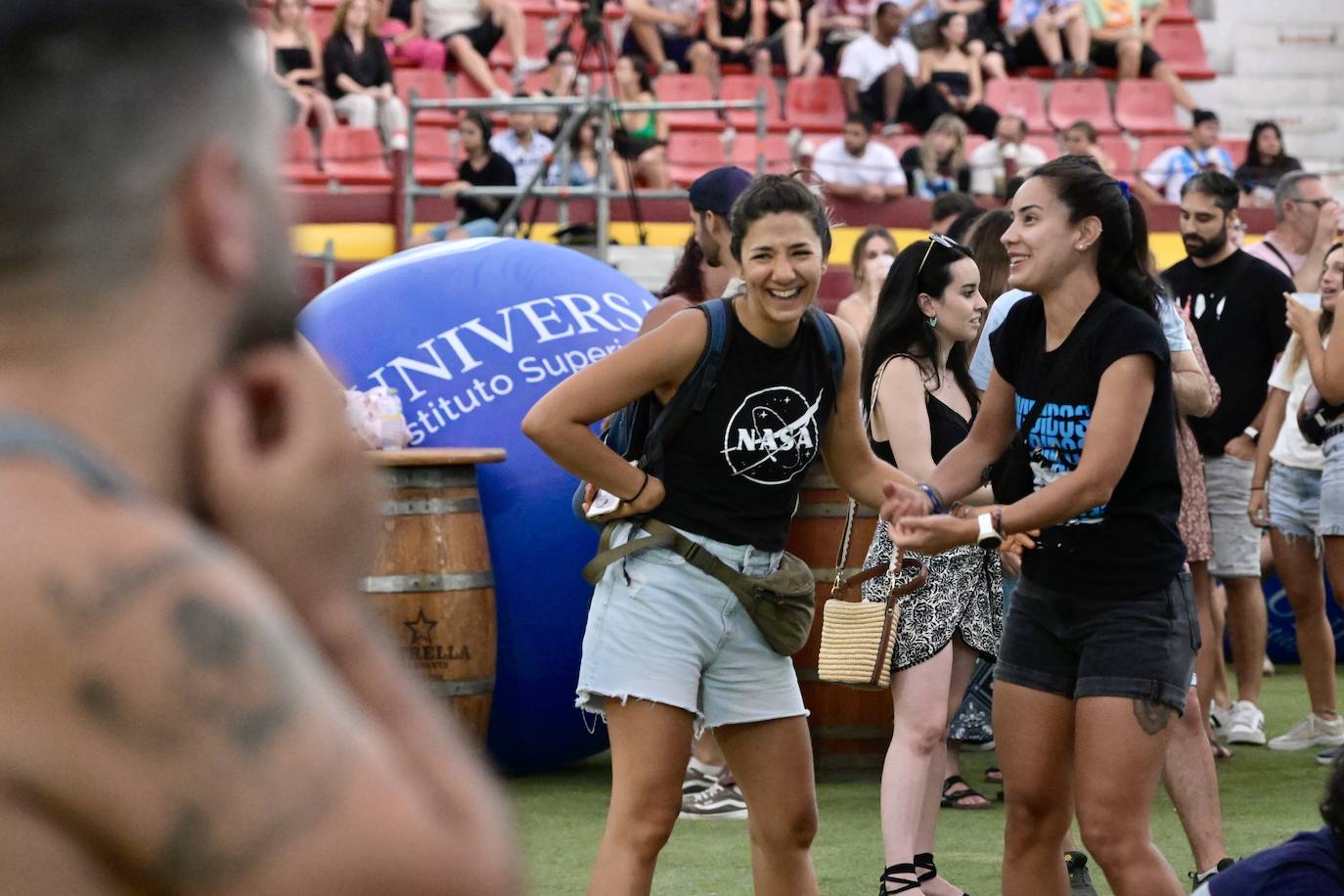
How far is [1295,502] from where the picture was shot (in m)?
7.78

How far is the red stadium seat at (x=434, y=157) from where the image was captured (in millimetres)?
15117

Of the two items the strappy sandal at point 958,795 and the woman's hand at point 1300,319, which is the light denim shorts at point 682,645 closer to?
the strappy sandal at point 958,795

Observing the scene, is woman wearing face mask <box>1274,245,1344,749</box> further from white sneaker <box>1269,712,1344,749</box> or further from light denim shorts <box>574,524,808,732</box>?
light denim shorts <box>574,524,808,732</box>

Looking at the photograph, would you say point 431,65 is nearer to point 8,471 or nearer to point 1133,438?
point 1133,438

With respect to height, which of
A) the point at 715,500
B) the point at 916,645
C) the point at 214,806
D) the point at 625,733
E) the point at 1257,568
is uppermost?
the point at 214,806

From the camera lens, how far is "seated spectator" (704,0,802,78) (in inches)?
711

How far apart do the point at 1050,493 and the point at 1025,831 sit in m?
0.78

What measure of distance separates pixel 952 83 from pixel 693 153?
3.08 m

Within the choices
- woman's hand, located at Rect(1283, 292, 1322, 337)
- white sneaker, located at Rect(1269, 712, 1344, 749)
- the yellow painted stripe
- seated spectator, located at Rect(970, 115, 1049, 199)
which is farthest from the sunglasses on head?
seated spectator, located at Rect(970, 115, 1049, 199)

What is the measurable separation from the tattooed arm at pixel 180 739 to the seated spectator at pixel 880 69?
54.0ft

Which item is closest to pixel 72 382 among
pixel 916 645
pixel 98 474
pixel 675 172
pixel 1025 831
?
pixel 98 474

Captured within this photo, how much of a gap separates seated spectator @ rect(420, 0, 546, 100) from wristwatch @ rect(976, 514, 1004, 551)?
43.7 ft

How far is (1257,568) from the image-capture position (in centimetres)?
780

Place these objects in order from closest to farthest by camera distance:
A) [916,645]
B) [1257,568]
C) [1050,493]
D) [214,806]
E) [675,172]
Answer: [214,806]
[1050,493]
[916,645]
[1257,568]
[675,172]
